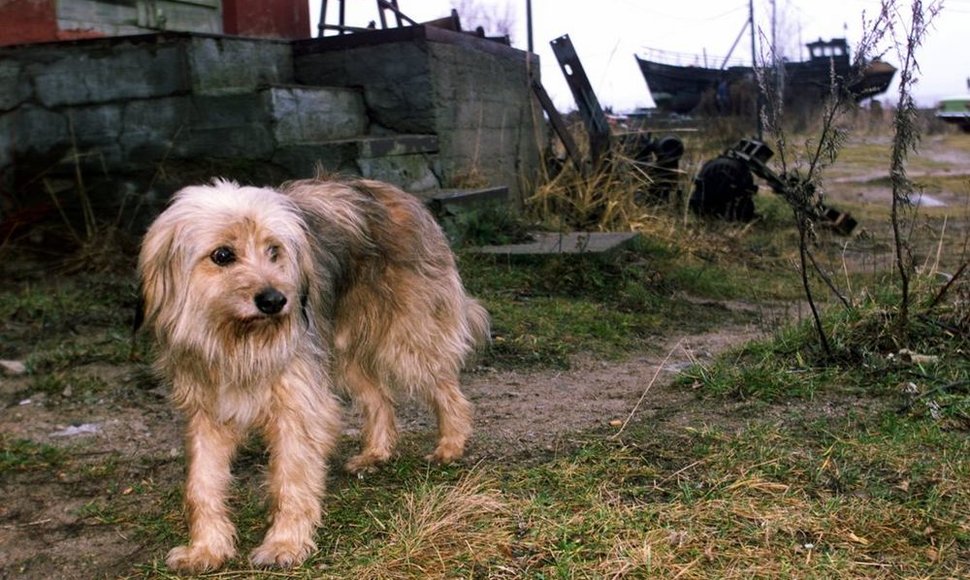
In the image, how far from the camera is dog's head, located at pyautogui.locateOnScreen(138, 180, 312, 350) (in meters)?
2.94

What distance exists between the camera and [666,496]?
331 centimetres

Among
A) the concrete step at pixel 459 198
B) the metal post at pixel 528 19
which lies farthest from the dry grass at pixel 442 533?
the metal post at pixel 528 19

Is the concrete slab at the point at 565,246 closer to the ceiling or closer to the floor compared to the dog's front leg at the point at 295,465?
closer to the ceiling

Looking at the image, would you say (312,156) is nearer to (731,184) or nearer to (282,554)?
(282,554)

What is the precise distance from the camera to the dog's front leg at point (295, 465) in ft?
10.0

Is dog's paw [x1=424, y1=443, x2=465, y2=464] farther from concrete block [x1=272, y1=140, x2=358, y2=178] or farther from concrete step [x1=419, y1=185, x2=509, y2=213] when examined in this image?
concrete step [x1=419, y1=185, x2=509, y2=213]

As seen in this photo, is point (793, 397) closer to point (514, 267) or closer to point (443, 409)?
point (443, 409)

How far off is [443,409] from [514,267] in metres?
3.61

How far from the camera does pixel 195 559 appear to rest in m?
3.02

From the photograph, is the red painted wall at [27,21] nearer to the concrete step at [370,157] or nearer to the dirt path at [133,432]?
the concrete step at [370,157]

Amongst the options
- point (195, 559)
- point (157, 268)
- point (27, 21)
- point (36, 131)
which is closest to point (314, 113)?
point (36, 131)

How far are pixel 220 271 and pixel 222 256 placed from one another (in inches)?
2.0

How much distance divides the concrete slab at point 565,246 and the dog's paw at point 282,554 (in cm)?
471

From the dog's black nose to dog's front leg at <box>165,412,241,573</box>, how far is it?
525mm
